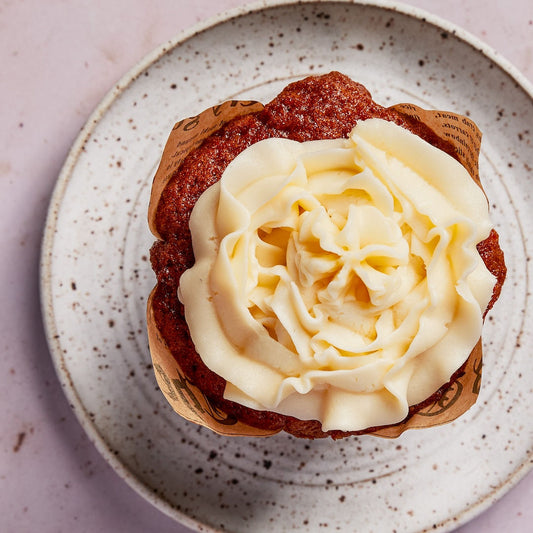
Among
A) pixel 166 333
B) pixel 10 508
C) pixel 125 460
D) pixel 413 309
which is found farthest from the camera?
pixel 10 508

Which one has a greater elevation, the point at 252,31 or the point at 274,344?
the point at 252,31

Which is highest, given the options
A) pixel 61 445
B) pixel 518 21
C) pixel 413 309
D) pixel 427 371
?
pixel 518 21

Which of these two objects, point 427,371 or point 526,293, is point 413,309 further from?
point 526,293

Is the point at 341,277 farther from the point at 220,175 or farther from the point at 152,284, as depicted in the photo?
the point at 152,284

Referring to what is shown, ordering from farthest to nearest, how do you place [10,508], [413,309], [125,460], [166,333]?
1. [10,508]
2. [125,460]
3. [166,333]
4. [413,309]

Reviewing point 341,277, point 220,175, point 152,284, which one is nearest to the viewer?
point 341,277

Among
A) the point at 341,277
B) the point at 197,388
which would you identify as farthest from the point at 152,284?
the point at 341,277

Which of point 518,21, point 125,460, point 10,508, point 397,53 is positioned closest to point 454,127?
point 397,53

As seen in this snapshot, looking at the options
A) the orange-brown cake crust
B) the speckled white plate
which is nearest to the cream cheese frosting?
the orange-brown cake crust
